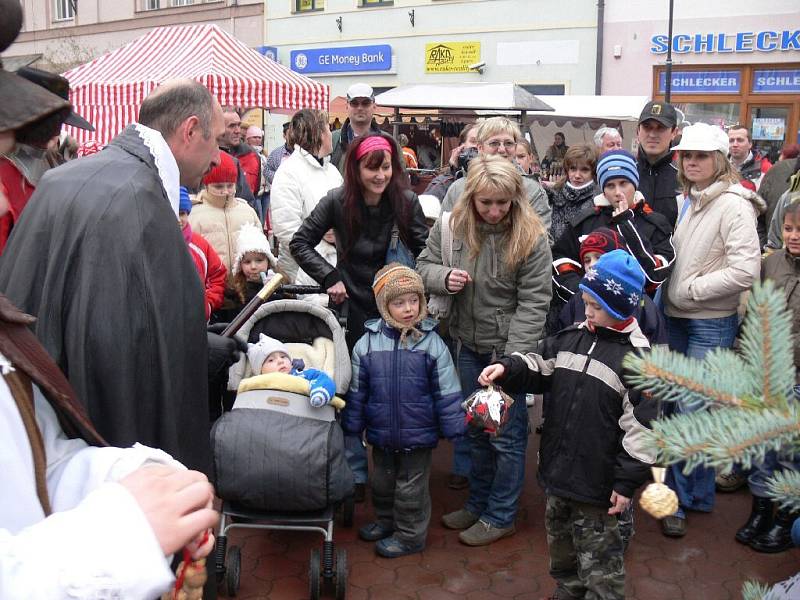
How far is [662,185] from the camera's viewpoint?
203 inches

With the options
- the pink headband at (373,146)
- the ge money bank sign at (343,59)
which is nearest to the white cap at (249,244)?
the pink headband at (373,146)

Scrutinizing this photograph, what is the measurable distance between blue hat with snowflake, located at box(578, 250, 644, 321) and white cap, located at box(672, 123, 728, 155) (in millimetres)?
1648

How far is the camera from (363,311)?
4766 millimetres

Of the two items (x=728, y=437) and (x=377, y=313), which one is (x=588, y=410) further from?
(x=728, y=437)

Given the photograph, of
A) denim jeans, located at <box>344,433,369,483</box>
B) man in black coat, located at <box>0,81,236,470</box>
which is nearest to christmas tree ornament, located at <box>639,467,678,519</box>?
man in black coat, located at <box>0,81,236,470</box>

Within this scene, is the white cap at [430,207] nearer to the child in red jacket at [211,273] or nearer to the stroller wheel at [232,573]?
the child in red jacket at [211,273]

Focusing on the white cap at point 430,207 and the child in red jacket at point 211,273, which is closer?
the child in red jacket at point 211,273

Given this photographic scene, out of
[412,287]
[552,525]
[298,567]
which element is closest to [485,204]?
[412,287]

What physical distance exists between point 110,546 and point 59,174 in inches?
56.5

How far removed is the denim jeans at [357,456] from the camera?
15.1ft

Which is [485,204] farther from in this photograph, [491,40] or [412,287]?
[491,40]

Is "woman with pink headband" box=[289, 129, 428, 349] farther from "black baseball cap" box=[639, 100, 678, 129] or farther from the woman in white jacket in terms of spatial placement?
"black baseball cap" box=[639, 100, 678, 129]

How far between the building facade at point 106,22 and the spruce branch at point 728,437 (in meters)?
24.1

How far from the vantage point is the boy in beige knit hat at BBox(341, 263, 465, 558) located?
13.3 ft
